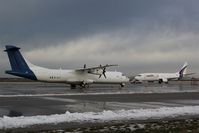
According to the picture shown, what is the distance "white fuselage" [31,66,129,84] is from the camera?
173 ft

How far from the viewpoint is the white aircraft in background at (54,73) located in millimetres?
52094

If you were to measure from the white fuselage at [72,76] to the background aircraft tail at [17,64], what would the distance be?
36.1 inches

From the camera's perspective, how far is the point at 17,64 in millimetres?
52219

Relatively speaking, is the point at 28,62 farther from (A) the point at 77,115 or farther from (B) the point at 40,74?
(A) the point at 77,115

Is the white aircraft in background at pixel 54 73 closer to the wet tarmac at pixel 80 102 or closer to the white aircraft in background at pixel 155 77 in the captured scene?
the wet tarmac at pixel 80 102

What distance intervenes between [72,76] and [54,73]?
9.95 feet

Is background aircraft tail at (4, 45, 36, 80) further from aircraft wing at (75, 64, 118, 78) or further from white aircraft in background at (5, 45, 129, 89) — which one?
aircraft wing at (75, 64, 118, 78)

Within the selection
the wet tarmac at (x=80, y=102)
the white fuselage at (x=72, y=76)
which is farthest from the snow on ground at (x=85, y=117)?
the white fuselage at (x=72, y=76)

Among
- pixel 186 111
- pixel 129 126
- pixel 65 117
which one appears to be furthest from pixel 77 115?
pixel 186 111

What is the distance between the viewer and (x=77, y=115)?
1578 centimetres

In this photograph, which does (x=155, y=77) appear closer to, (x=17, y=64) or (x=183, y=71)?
(x=183, y=71)

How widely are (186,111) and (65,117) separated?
6334mm

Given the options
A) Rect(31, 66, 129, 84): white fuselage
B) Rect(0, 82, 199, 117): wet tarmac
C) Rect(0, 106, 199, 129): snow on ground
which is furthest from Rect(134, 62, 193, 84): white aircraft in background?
Rect(0, 106, 199, 129): snow on ground

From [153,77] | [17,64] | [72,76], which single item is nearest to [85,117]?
[17,64]
